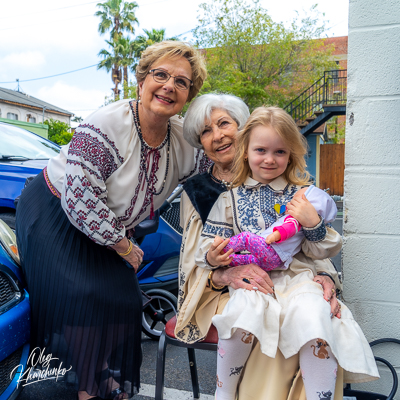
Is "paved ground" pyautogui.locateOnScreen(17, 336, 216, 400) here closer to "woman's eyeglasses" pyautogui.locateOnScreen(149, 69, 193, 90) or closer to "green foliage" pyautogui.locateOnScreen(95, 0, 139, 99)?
"woman's eyeglasses" pyautogui.locateOnScreen(149, 69, 193, 90)

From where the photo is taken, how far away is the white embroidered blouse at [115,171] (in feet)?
6.02

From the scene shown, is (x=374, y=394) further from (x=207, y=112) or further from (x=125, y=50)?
(x=125, y=50)

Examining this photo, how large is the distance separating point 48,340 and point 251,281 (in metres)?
1.11

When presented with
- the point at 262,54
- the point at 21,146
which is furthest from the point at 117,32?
the point at 21,146

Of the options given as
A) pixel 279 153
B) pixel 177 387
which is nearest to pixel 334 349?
pixel 279 153

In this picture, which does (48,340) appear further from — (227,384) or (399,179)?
(399,179)

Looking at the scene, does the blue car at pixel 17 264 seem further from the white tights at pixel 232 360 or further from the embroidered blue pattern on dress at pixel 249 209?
the embroidered blue pattern on dress at pixel 249 209

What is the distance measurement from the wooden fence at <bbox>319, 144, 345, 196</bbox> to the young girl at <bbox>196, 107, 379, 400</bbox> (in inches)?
745

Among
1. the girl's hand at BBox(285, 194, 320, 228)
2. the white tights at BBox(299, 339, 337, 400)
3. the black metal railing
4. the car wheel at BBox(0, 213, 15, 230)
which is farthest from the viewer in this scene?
the black metal railing

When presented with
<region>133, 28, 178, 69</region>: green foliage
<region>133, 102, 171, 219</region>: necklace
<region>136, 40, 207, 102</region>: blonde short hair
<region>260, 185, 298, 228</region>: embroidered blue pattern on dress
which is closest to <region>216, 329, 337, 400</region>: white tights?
<region>260, 185, 298, 228</region>: embroidered blue pattern on dress

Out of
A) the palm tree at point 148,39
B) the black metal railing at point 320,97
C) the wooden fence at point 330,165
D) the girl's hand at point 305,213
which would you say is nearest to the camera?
the girl's hand at point 305,213

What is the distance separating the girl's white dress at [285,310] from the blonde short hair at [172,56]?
756 mm

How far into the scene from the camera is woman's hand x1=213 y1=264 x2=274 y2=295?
1640mm

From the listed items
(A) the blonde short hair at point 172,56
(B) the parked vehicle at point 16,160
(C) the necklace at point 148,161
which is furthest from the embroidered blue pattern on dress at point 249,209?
(B) the parked vehicle at point 16,160
